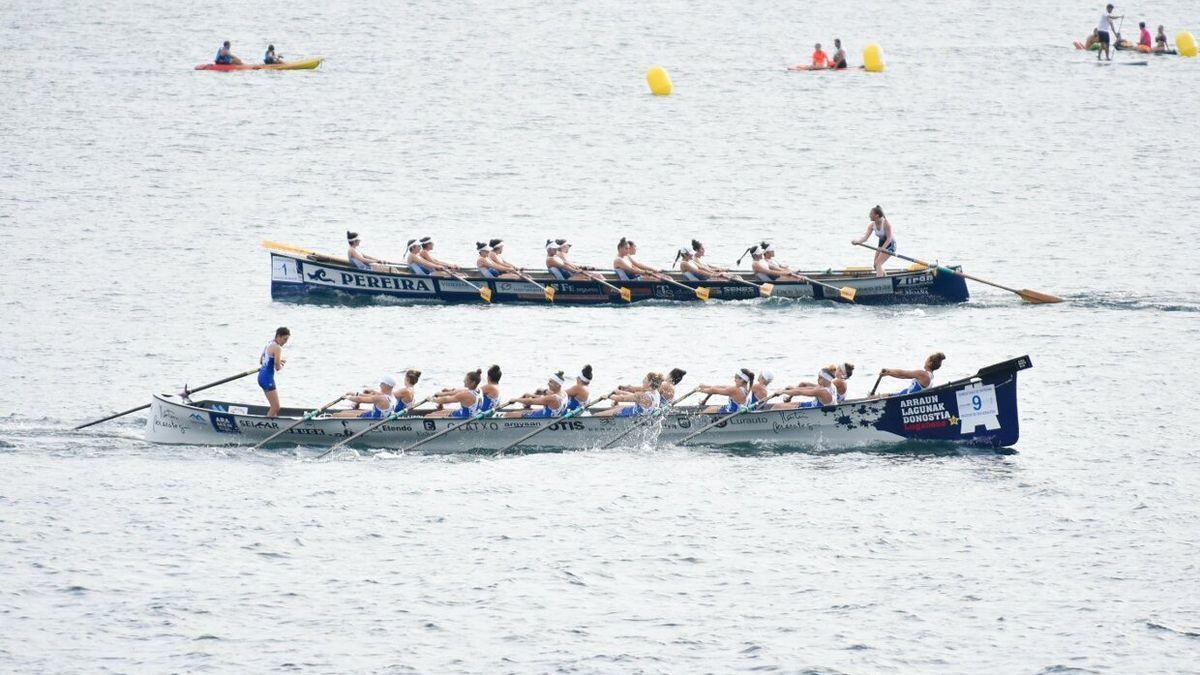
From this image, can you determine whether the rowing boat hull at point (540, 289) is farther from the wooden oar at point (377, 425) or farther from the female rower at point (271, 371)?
the wooden oar at point (377, 425)

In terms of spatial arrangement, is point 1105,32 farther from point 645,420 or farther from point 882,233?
point 645,420

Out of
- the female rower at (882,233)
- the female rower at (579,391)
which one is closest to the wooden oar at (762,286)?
the female rower at (882,233)

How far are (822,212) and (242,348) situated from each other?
81.2ft

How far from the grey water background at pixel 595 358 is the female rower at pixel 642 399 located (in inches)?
40.3

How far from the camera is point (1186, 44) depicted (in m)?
90.6

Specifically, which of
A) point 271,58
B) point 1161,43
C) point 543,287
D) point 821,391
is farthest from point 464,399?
point 1161,43

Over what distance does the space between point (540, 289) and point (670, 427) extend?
1288 centimetres

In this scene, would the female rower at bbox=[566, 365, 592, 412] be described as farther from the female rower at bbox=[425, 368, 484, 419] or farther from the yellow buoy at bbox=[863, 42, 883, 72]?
the yellow buoy at bbox=[863, 42, 883, 72]

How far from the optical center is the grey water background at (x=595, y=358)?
28.9 m

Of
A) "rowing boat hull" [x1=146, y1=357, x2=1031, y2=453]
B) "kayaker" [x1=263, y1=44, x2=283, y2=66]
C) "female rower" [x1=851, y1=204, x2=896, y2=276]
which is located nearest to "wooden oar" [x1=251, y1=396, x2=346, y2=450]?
"rowing boat hull" [x1=146, y1=357, x2=1031, y2=453]

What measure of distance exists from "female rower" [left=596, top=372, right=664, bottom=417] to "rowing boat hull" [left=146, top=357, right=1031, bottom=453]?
6.2 inches

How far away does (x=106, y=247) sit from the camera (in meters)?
56.0

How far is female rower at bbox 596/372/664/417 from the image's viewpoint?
115 feet

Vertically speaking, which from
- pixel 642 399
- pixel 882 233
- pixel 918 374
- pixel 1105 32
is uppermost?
pixel 1105 32
